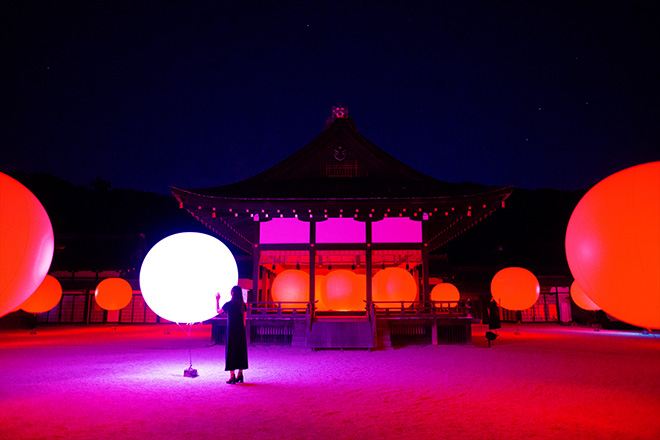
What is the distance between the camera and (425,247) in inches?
539

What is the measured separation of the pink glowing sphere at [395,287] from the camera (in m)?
13.9

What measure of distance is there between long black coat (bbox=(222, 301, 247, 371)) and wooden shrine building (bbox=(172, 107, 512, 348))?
5.09 metres

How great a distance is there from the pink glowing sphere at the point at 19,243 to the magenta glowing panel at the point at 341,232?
10.0m

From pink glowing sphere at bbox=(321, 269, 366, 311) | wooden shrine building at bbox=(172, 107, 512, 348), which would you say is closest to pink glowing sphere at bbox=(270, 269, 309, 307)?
wooden shrine building at bbox=(172, 107, 512, 348)

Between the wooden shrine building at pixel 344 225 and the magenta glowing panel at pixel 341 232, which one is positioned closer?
the wooden shrine building at pixel 344 225

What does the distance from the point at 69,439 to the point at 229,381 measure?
Answer: 2.88 m

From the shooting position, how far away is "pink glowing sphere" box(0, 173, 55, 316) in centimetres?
364

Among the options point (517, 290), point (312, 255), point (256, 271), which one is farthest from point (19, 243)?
point (517, 290)

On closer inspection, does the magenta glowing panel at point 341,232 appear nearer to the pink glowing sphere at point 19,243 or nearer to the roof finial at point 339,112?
the roof finial at point 339,112

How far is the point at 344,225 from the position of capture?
1397 centimetres

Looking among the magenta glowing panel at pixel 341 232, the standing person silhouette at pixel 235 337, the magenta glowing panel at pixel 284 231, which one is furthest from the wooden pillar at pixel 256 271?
the standing person silhouette at pixel 235 337

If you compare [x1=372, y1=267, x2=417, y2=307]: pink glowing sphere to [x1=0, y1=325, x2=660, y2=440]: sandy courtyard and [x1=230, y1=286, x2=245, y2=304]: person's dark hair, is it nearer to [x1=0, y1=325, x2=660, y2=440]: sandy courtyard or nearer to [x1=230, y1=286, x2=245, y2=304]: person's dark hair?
[x1=0, y1=325, x2=660, y2=440]: sandy courtyard

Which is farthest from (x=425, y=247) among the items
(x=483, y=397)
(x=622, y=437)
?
(x=622, y=437)

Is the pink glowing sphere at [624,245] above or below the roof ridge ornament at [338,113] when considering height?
below
